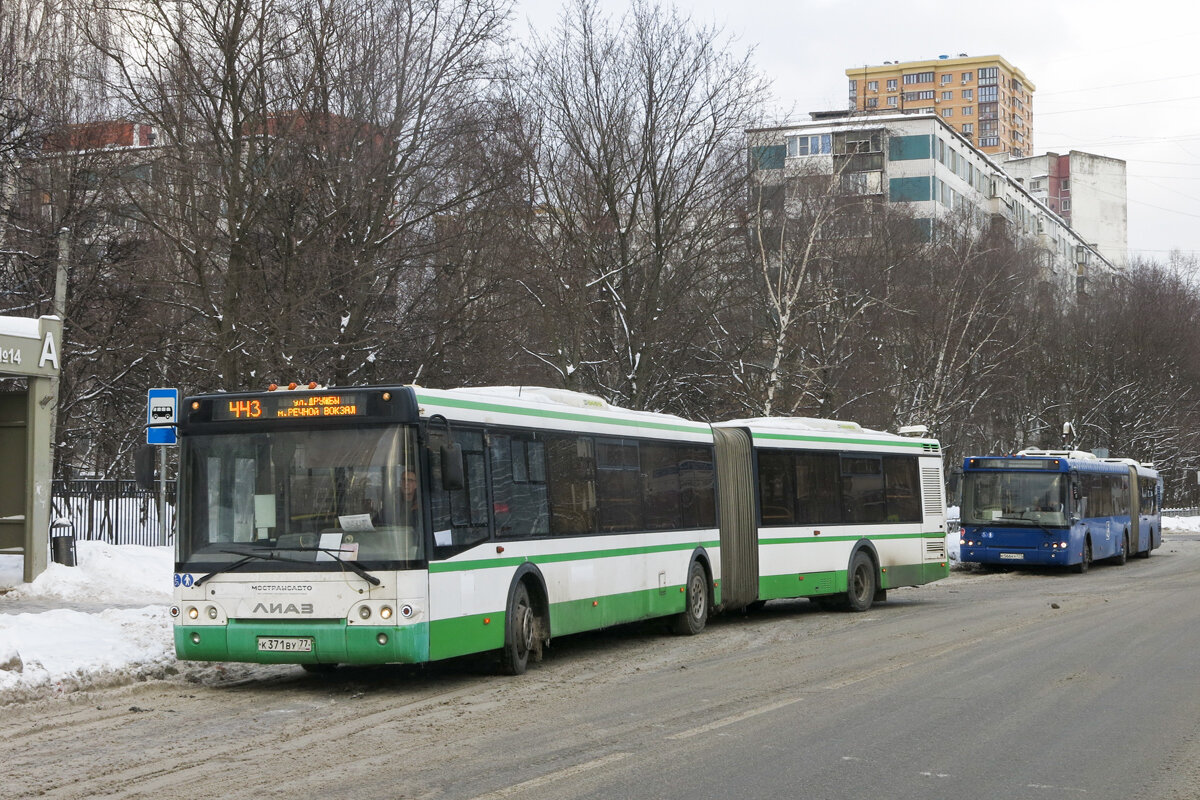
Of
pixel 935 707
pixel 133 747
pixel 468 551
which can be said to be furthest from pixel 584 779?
pixel 468 551

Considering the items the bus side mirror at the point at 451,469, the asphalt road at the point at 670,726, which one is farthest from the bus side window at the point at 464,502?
the asphalt road at the point at 670,726

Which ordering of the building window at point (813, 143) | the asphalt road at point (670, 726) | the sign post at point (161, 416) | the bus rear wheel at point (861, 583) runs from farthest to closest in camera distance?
the building window at point (813, 143), the bus rear wheel at point (861, 583), the sign post at point (161, 416), the asphalt road at point (670, 726)

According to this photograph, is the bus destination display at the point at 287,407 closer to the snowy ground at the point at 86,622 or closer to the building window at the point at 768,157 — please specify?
the snowy ground at the point at 86,622

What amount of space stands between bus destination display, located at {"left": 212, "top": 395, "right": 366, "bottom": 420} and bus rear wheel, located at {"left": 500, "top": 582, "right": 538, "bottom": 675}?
2.52 m

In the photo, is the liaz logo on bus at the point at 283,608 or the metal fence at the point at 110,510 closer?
the liaz logo on bus at the point at 283,608

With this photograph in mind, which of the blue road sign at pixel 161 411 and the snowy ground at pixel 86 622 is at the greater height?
the blue road sign at pixel 161 411

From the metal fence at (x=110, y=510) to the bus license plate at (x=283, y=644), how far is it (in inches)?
504

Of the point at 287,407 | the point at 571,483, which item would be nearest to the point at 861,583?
the point at 571,483

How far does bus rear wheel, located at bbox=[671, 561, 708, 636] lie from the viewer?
688 inches

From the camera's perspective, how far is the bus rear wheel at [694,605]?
1747 centimetres

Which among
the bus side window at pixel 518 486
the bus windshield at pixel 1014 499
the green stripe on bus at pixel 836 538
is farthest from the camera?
the bus windshield at pixel 1014 499

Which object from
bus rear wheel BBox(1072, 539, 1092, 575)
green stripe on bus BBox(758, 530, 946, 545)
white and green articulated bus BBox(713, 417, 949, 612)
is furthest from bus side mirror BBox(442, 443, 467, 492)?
bus rear wheel BBox(1072, 539, 1092, 575)

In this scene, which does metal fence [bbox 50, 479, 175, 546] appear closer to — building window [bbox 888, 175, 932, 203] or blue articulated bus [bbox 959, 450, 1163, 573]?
blue articulated bus [bbox 959, 450, 1163, 573]

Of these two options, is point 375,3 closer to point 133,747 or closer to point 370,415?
point 370,415
